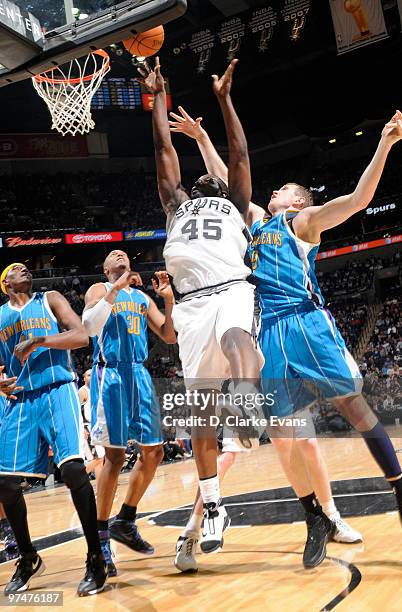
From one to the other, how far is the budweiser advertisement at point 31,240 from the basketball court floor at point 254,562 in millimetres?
15571

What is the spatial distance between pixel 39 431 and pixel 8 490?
0.39 meters

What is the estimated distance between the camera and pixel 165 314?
15.8 feet

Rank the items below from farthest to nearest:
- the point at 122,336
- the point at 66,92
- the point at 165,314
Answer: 1. the point at 66,92
2. the point at 165,314
3. the point at 122,336

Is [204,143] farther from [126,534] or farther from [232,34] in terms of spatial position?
[232,34]

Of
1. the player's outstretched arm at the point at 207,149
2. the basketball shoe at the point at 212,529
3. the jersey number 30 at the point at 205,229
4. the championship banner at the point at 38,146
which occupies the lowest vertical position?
the basketball shoe at the point at 212,529

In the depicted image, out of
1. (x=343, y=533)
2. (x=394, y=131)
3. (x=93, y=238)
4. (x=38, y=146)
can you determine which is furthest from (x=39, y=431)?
(x=38, y=146)

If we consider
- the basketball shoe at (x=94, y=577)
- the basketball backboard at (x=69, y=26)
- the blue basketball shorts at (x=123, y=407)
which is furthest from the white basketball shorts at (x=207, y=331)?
the basketball backboard at (x=69, y=26)

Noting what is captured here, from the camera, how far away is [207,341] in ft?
12.0

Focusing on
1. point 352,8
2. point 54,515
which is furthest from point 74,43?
point 352,8

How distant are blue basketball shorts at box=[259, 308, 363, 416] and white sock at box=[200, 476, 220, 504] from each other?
57 cm

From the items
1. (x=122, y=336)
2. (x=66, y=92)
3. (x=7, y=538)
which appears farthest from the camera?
(x=66, y=92)

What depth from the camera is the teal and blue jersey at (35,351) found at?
4.04 metres

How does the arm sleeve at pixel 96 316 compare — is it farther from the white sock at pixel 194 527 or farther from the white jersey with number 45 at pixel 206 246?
the white sock at pixel 194 527

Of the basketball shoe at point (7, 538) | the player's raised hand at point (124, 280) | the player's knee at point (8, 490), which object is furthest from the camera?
the basketball shoe at point (7, 538)
